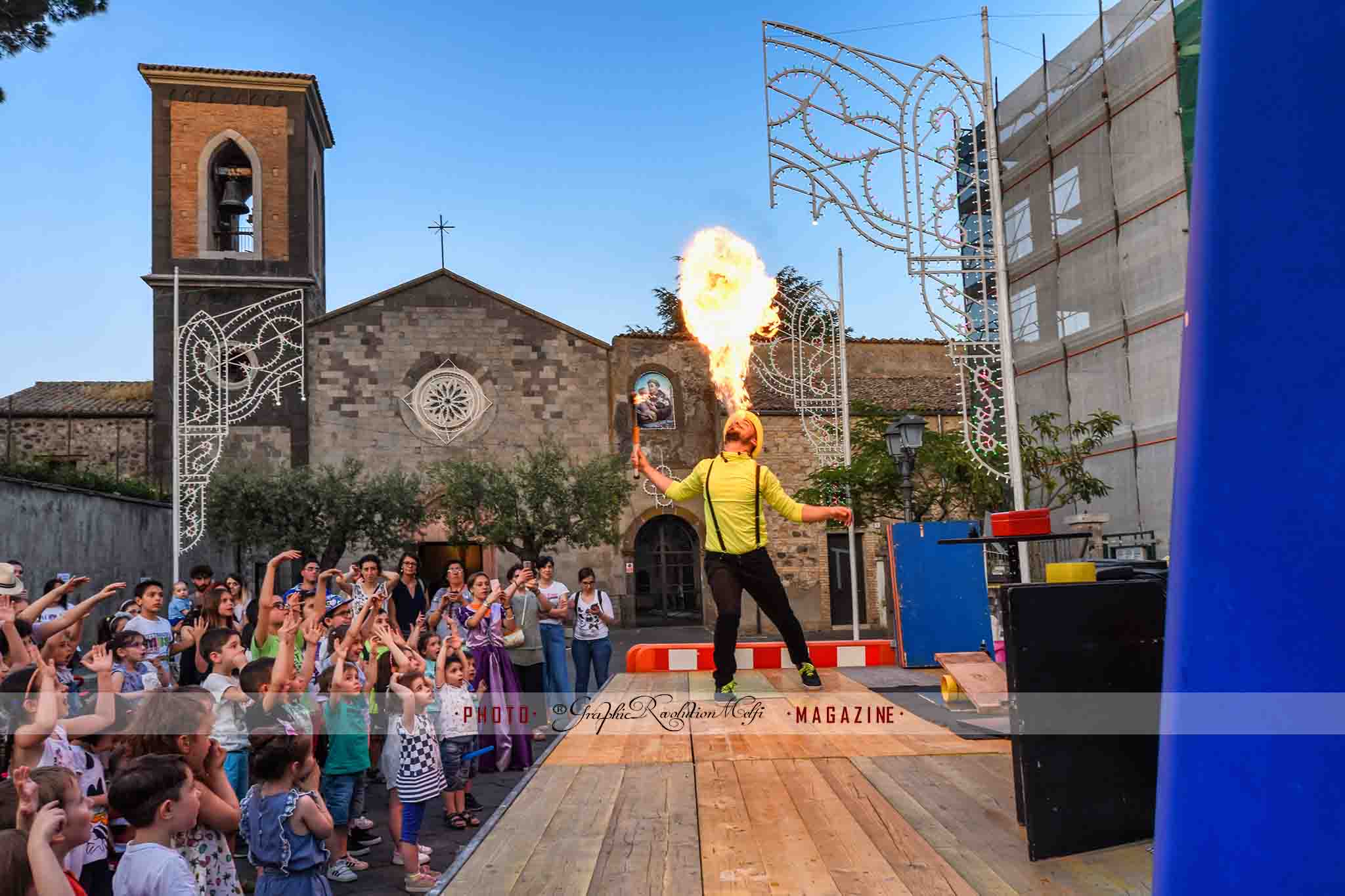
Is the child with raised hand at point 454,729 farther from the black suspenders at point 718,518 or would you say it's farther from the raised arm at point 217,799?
the raised arm at point 217,799

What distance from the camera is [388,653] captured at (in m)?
7.63

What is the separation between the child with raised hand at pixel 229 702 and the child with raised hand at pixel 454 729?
1.52m

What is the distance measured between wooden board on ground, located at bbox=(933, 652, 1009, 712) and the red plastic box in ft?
3.36

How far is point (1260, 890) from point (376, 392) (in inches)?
1175

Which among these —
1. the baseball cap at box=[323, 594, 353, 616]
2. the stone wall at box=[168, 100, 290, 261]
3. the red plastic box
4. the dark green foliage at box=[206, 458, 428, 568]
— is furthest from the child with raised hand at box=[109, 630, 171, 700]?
the stone wall at box=[168, 100, 290, 261]

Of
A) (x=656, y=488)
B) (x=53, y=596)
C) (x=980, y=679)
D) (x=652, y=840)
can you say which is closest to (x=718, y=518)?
(x=980, y=679)

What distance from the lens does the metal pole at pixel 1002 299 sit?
9.52 meters

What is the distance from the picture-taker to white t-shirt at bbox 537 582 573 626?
1098 cm

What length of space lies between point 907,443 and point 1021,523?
9466 millimetres

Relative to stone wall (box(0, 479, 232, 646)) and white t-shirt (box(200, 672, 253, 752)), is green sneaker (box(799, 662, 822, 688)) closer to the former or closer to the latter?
white t-shirt (box(200, 672, 253, 752))

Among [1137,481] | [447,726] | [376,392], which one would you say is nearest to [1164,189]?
[1137,481]

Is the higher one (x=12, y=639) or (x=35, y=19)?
(x=35, y=19)

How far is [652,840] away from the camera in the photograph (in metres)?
3.50

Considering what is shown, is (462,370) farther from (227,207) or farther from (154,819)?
(154,819)
